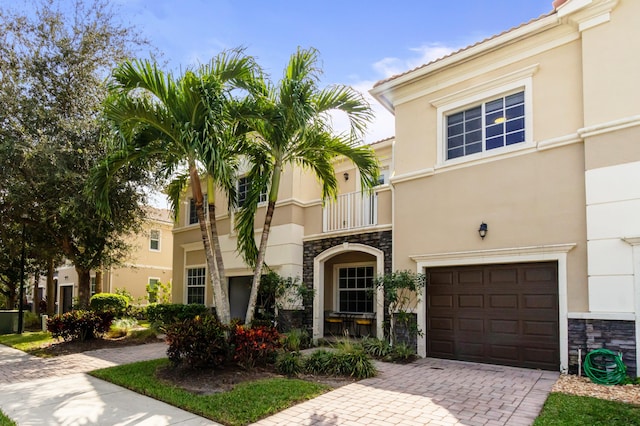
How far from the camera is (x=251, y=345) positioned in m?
8.70

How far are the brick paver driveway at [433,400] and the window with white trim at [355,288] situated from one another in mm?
5309

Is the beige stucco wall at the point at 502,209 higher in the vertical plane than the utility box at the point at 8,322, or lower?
higher

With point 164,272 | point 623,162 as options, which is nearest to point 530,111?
point 623,162

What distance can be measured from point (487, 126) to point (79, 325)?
12.7 metres

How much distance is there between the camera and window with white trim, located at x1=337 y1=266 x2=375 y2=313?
14.7 m

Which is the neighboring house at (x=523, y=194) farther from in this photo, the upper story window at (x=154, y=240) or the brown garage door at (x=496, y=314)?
the upper story window at (x=154, y=240)

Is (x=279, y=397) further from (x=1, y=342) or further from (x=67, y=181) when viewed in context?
(x=1, y=342)

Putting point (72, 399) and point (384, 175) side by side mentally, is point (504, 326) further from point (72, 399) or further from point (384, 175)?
point (72, 399)

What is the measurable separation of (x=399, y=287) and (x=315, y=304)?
12.1 feet

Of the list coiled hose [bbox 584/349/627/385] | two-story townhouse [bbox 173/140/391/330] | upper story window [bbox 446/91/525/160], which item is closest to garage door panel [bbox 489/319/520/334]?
coiled hose [bbox 584/349/627/385]

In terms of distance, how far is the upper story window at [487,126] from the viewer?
10.3 meters

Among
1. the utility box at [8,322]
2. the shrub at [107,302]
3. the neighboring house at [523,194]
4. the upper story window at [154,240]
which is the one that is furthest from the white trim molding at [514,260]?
the upper story window at [154,240]

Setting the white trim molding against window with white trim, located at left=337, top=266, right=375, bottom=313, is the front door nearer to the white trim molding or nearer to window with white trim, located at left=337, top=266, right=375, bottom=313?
window with white trim, located at left=337, top=266, right=375, bottom=313

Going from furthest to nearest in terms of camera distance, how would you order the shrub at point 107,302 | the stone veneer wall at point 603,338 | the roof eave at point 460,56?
the shrub at point 107,302 → the roof eave at point 460,56 → the stone veneer wall at point 603,338
